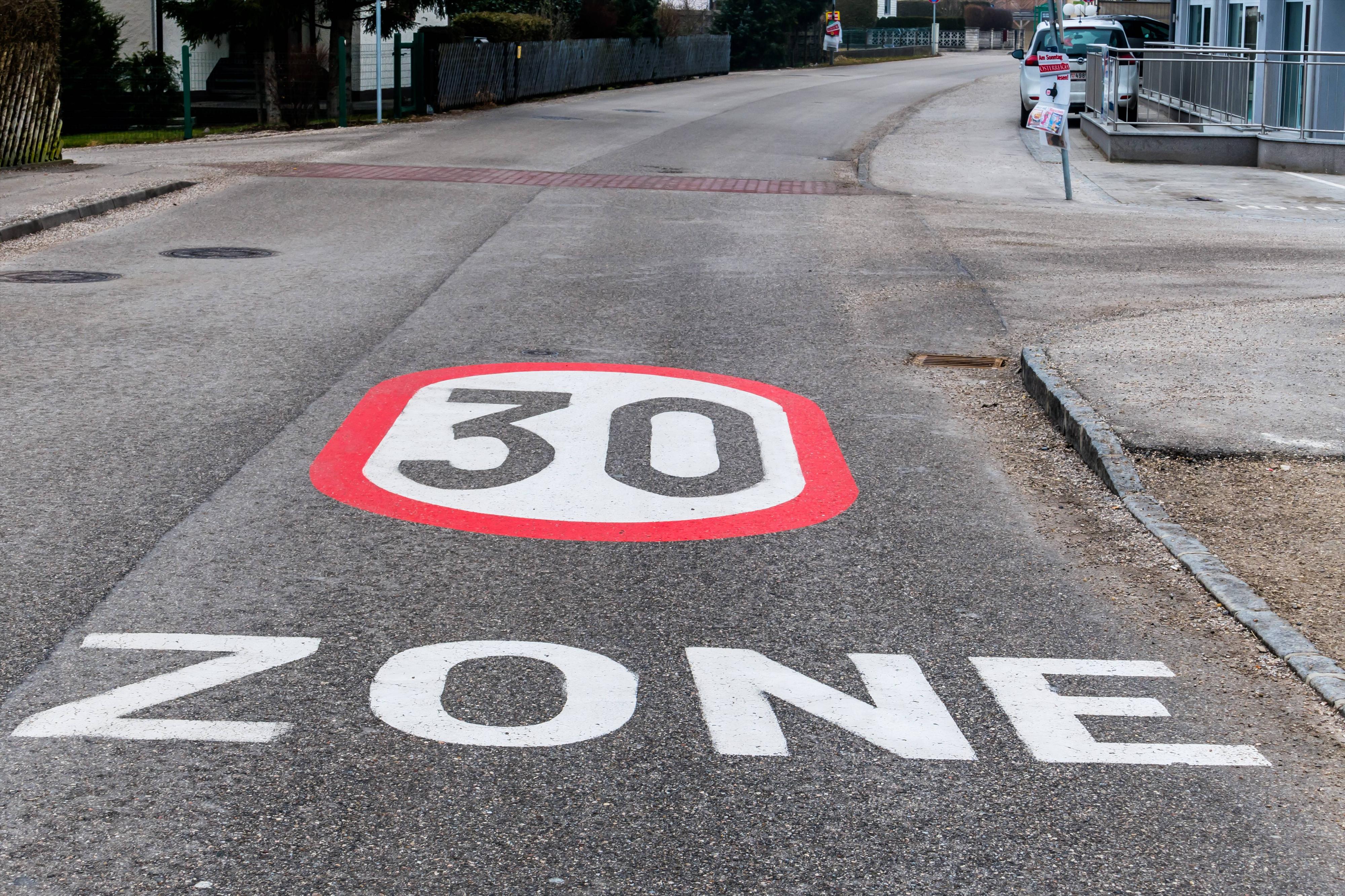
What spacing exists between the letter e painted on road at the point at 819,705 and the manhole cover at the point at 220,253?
9.92m

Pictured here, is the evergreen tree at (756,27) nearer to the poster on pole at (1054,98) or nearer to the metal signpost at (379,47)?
the metal signpost at (379,47)

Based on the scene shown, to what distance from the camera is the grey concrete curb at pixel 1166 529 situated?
5137 millimetres

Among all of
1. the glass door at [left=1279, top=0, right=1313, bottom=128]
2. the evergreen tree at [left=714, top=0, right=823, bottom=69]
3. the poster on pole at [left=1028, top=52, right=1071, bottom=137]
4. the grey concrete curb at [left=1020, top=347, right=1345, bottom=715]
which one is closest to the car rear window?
the glass door at [left=1279, top=0, right=1313, bottom=128]

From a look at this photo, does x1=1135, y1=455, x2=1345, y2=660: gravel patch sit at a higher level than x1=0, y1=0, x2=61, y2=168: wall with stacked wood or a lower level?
lower

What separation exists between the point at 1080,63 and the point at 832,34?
127ft

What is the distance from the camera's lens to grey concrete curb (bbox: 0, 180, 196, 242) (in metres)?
14.9

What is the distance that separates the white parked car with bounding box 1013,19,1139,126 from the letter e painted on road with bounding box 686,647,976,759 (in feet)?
77.9

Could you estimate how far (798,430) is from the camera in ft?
27.1

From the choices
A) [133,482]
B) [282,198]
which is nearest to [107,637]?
[133,482]

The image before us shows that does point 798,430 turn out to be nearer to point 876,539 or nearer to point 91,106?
point 876,539

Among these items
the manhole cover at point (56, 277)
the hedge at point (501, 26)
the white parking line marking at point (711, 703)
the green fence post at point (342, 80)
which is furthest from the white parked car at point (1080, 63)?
the white parking line marking at point (711, 703)

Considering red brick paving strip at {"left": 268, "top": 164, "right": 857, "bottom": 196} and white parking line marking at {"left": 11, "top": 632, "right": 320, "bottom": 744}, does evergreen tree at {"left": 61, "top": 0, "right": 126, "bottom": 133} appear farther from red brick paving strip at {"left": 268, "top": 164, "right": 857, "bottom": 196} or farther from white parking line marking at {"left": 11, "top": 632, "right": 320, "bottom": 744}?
white parking line marking at {"left": 11, "top": 632, "right": 320, "bottom": 744}

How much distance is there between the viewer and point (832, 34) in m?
69.8

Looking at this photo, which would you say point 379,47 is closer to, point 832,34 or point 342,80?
point 342,80
